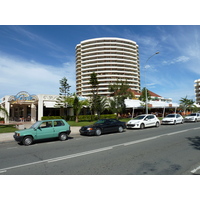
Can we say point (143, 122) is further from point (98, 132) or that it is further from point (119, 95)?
point (119, 95)

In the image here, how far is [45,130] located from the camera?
10.9 metres

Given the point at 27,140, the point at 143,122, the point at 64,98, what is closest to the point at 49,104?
the point at 64,98

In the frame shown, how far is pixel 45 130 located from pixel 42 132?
0.73ft

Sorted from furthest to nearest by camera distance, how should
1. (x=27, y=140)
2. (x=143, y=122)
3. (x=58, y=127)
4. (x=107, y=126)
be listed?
1. (x=143, y=122)
2. (x=107, y=126)
3. (x=58, y=127)
4. (x=27, y=140)

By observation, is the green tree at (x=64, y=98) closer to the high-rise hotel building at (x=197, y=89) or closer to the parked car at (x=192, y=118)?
the parked car at (x=192, y=118)

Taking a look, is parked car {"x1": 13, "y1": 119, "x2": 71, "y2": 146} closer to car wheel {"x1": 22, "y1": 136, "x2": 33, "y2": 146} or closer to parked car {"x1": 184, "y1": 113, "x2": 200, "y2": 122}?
car wheel {"x1": 22, "y1": 136, "x2": 33, "y2": 146}

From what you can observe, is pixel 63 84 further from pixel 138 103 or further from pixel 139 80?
pixel 139 80

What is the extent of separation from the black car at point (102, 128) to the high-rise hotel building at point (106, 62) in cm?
6285

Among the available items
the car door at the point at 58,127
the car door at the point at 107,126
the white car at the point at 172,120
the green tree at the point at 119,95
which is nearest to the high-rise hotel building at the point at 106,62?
the green tree at the point at 119,95

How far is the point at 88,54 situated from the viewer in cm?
8394

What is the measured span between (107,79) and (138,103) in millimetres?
42537

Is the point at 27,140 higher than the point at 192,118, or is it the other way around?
the point at 192,118

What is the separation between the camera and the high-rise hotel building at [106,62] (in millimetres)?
80012

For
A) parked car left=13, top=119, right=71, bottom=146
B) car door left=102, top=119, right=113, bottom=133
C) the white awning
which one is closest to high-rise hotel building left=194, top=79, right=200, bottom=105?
the white awning
